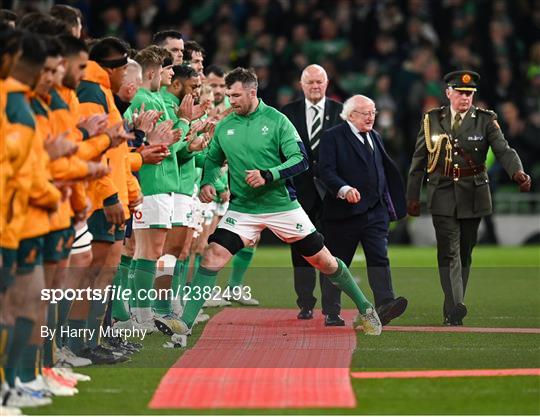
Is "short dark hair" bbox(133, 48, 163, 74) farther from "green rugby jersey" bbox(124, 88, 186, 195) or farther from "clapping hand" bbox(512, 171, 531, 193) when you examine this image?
"clapping hand" bbox(512, 171, 531, 193)

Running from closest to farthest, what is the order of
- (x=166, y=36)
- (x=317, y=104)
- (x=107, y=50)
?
(x=107, y=50), (x=166, y=36), (x=317, y=104)

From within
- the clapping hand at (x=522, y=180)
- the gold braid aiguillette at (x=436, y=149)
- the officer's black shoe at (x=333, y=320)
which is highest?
the gold braid aiguillette at (x=436, y=149)

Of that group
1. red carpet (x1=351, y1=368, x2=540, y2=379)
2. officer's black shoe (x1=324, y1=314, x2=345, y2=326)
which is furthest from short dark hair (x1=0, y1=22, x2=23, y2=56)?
officer's black shoe (x1=324, y1=314, x2=345, y2=326)

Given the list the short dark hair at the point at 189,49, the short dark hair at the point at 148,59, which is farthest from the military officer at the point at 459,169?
the short dark hair at the point at 148,59

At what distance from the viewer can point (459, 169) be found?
41.2ft

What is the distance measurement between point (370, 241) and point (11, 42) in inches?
209

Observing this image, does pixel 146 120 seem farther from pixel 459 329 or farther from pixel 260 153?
pixel 459 329

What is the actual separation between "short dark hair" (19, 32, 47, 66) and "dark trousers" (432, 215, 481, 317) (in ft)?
19.0

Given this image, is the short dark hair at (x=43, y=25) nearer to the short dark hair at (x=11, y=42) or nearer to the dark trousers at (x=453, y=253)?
the short dark hair at (x=11, y=42)

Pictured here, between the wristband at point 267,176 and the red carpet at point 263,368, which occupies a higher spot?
the wristband at point 267,176

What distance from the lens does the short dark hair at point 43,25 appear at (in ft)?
28.1

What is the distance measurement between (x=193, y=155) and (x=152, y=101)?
0.84 m

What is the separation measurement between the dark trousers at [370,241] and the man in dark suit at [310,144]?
593 millimetres

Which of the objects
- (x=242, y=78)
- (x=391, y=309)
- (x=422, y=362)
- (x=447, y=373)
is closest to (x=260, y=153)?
(x=242, y=78)
